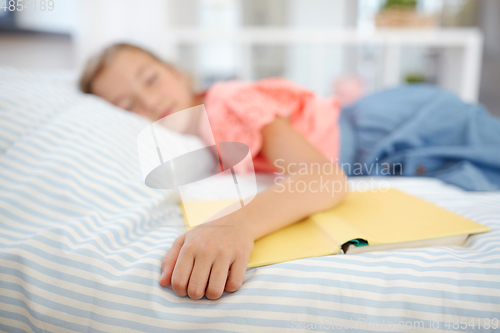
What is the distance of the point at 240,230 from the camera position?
43 centimetres

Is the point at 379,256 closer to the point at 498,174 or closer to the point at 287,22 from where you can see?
the point at 498,174

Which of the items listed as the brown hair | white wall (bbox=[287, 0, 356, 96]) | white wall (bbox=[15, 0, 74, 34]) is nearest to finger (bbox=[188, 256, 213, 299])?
the brown hair

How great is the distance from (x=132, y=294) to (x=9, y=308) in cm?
14

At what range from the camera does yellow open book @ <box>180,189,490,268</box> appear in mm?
430

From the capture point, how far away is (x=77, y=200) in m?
0.50

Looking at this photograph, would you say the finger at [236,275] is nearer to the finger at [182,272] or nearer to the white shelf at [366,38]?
the finger at [182,272]

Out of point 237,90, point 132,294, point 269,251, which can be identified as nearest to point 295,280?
point 269,251

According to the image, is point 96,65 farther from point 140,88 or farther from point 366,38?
point 366,38

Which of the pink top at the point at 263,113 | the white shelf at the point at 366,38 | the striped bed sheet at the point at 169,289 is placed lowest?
the striped bed sheet at the point at 169,289

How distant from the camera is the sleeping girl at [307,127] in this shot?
0.56 m

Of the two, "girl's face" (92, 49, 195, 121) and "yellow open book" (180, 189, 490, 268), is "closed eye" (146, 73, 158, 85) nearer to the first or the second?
"girl's face" (92, 49, 195, 121)

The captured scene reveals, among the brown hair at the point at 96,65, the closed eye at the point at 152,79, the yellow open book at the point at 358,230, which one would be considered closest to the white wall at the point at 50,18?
the brown hair at the point at 96,65

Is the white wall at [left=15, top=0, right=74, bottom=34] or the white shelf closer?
the white wall at [left=15, top=0, right=74, bottom=34]

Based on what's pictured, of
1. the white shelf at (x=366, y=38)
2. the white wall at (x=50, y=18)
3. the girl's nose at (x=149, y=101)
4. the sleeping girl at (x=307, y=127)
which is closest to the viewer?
the sleeping girl at (x=307, y=127)
